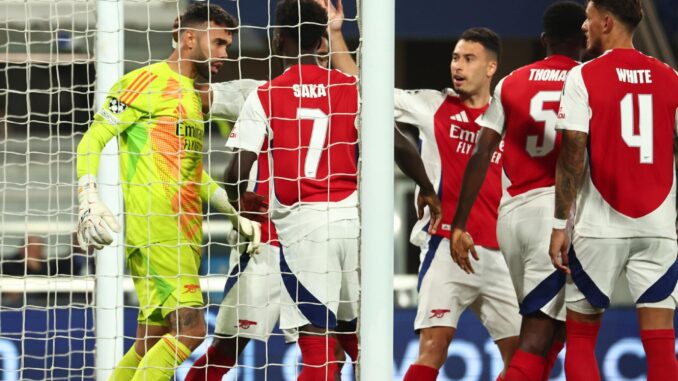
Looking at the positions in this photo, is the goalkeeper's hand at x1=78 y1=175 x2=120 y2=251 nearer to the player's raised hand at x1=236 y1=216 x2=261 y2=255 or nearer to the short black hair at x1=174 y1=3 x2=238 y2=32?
the player's raised hand at x1=236 y1=216 x2=261 y2=255

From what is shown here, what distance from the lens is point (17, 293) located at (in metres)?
8.67

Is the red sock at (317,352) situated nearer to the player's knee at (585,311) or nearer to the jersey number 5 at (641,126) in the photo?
the player's knee at (585,311)

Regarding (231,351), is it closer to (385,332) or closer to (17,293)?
(385,332)

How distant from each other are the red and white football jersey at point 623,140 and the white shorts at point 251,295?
5.11 ft

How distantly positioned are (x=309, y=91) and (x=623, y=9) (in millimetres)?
1425

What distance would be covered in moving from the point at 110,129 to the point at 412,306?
14.6ft

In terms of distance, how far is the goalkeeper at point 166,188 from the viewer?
5.17 metres

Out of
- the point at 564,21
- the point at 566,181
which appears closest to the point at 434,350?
the point at 566,181

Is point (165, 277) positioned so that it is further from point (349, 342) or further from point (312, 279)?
point (349, 342)

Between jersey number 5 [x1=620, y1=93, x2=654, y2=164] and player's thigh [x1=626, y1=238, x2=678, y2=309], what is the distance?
1.05 feet

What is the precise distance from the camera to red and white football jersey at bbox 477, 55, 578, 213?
5301mm

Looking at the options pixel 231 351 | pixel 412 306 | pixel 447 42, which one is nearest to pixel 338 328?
pixel 231 351

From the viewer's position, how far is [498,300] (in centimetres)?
568

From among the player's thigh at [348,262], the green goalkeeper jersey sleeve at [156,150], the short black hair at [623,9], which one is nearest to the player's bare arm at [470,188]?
the player's thigh at [348,262]
